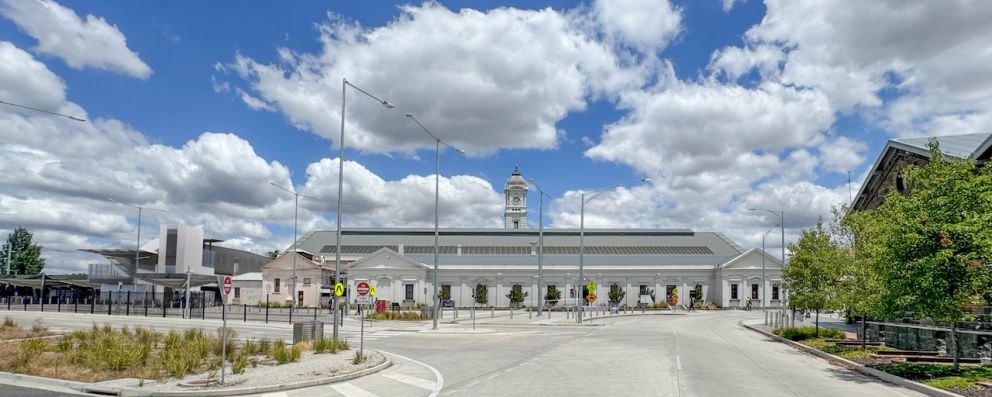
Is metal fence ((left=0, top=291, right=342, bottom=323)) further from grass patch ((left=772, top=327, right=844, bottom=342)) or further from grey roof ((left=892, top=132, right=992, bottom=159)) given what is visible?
grey roof ((left=892, top=132, right=992, bottom=159))

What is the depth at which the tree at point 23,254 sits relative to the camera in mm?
116238

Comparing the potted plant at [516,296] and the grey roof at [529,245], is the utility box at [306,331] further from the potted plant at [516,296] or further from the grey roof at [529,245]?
the grey roof at [529,245]

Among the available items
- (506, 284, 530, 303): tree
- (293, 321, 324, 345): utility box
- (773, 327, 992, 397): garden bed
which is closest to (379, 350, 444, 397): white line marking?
(293, 321, 324, 345): utility box

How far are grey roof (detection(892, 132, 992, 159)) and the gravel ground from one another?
2725cm

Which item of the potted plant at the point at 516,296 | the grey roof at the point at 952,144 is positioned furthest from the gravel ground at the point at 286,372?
the potted plant at the point at 516,296

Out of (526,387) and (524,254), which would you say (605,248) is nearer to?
(524,254)

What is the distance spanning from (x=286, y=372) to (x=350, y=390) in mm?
2663

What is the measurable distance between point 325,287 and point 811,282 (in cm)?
6123

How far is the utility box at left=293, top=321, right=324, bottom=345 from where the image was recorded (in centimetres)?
2314

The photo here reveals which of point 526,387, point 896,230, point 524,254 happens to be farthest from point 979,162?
point 524,254

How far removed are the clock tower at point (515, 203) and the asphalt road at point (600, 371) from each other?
4023 inches

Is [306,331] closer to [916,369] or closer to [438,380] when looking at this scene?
[438,380]

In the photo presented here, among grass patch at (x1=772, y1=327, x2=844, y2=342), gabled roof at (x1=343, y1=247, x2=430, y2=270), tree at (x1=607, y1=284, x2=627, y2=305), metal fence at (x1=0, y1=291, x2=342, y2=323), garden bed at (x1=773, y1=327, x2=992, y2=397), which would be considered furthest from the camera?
gabled roof at (x1=343, y1=247, x2=430, y2=270)

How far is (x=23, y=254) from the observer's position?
382ft
